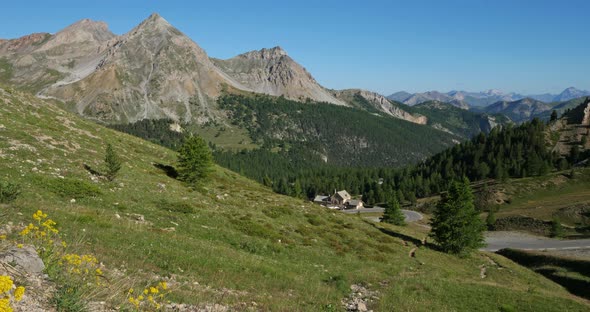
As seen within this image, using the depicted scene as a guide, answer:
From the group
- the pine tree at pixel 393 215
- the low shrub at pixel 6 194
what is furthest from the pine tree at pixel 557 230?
the low shrub at pixel 6 194

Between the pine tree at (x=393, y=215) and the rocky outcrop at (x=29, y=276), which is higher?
the rocky outcrop at (x=29, y=276)

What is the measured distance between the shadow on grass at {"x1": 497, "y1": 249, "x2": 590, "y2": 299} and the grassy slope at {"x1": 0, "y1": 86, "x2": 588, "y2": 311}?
4.80 m

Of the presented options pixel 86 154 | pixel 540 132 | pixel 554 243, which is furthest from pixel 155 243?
pixel 540 132

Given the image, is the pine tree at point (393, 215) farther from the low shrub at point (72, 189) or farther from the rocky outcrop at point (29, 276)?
the rocky outcrop at point (29, 276)

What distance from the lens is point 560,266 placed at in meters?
53.7

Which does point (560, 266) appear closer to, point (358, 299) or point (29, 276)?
point (358, 299)

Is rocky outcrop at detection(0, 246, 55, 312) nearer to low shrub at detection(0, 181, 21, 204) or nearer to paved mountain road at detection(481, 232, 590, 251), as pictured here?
low shrub at detection(0, 181, 21, 204)

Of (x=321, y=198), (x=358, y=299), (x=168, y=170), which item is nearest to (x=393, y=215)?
(x=168, y=170)

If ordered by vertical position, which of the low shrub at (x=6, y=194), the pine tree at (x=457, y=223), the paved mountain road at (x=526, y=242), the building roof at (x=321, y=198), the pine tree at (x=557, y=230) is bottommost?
the building roof at (x=321, y=198)

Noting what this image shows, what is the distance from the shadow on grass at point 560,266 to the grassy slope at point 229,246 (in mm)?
4797

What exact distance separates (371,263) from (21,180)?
30519 millimetres

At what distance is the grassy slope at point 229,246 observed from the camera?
1683 cm

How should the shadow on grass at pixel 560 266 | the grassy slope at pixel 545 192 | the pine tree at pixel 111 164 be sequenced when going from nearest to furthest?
the pine tree at pixel 111 164 < the shadow on grass at pixel 560 266 < the grassy slope at pixel 545 192

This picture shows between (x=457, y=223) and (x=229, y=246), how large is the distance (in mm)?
36607
